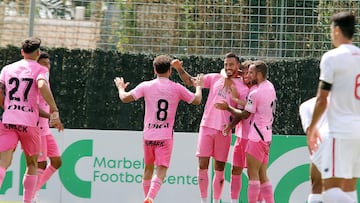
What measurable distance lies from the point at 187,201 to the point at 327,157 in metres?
5.64

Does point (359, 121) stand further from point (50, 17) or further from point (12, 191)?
point (50, 17)

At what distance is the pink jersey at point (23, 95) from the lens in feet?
35.0

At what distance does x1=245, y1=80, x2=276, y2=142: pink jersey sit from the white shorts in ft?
11.4

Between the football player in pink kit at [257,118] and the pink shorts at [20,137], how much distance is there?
2.23 m

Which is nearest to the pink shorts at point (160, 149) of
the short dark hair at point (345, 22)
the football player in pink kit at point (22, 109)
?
the football player in pink kit at point (22, 109)

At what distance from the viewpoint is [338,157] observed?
311 inches

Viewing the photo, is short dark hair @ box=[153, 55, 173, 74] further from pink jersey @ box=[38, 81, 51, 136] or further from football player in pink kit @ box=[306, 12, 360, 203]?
football player in pink kit @ box=[306, 12, 360, 203]

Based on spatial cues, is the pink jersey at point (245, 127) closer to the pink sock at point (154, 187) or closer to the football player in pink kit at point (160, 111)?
the football player in pink kit at point (160, 111)

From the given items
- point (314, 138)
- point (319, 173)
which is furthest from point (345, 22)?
point (319, 173)

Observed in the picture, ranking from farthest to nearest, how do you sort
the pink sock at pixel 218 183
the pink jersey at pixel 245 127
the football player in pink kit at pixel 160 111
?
the pink sock at pixel 218 183 < the pink jersey at pixel 245 127 < the football player in pink kit at pixel 160 111

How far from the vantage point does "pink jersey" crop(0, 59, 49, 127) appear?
10.7m

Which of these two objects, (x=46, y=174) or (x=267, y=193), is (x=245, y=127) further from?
(x=46, y=174)

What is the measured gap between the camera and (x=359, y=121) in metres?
8.02

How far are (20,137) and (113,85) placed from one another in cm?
549
